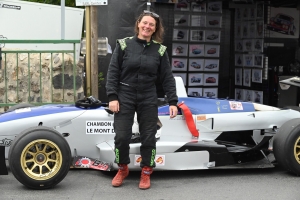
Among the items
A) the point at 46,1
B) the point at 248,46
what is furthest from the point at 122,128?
the point at 46,1

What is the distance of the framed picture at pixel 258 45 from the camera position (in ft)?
33.4

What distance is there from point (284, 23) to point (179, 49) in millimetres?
2114

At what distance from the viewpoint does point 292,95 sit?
34.2 ft

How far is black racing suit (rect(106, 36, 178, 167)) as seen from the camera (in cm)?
548

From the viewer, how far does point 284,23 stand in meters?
10.6

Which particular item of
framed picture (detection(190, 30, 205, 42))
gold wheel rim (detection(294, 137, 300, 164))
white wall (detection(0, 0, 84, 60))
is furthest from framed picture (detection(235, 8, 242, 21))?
gold wheel rim (detection(294, 137, 300, 164))

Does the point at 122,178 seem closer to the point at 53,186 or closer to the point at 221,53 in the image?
the point at 53,186

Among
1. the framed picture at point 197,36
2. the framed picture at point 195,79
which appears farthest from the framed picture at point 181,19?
the framed picture at point 195,79

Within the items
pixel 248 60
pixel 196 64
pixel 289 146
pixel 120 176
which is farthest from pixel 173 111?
pixel 248 60

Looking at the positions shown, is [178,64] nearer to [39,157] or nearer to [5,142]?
[5,142]

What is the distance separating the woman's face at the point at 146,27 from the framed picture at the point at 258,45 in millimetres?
5048

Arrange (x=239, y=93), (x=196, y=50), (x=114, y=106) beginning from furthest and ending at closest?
(x=239, y=93)
(x=196, y=50)
(x=114, y=106)

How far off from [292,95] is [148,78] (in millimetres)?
5584

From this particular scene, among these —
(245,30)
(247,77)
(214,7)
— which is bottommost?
(247,77)
